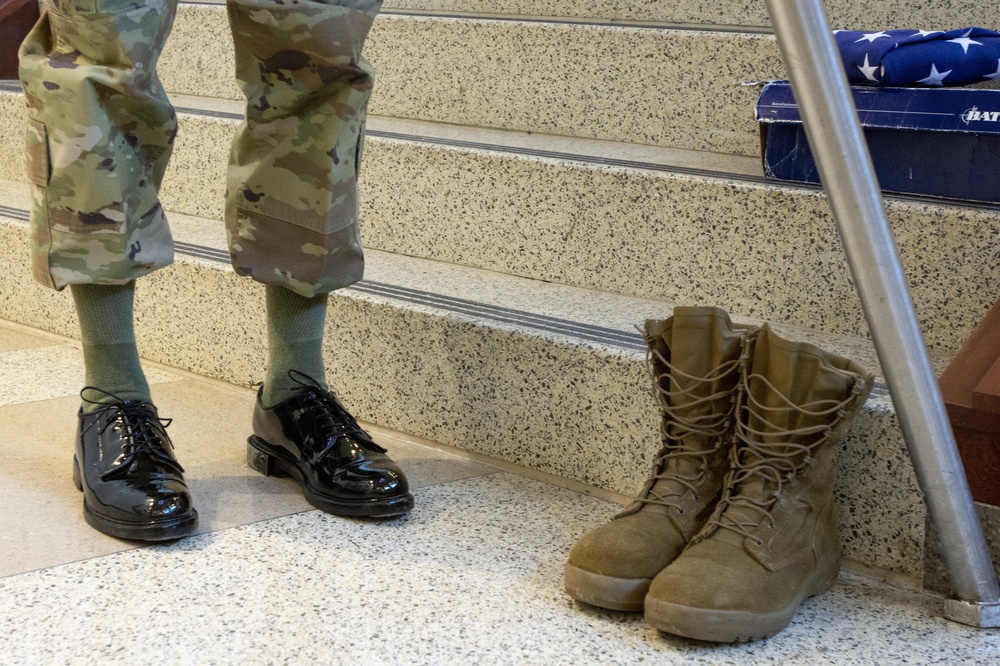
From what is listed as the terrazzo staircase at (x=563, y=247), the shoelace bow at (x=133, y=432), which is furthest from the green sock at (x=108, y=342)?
the terrazzo staircase at (x=563, y=247)

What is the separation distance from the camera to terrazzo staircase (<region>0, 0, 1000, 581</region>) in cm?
A: 113

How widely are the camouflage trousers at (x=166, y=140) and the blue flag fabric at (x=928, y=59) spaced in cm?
57

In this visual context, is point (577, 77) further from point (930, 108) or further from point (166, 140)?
point (166, 140)

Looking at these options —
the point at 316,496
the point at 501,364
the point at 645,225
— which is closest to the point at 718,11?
the point at 645,225

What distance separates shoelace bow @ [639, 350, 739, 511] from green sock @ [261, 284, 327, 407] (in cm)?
40

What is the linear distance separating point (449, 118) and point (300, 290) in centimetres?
76

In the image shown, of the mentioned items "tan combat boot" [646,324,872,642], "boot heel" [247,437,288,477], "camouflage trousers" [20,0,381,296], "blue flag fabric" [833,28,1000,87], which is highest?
"blue flag fabric" [833,28,1000,87]

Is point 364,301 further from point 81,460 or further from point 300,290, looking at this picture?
point 81,460

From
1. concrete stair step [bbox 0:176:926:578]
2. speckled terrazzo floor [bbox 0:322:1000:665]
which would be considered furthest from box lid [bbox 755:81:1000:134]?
speckled terrazzo floor [bbox 0:322:1000:665]

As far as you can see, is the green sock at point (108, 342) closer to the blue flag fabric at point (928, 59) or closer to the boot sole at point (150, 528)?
the boot sole at point (150, 528)

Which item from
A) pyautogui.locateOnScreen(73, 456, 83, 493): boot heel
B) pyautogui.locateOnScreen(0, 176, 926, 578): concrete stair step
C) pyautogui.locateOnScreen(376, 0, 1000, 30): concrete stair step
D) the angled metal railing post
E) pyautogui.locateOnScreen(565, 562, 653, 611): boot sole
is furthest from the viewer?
pyautogui.locateOnScreen(376, 0, 1000, 30): concrete stair step

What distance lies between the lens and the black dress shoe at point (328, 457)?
1074 mm

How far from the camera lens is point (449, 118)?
179 centimetres

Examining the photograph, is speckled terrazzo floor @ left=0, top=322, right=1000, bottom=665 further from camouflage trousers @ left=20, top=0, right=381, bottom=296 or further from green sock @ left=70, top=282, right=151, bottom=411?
camouflage trousers @ left=20, top=0, right=381, bottom=296
